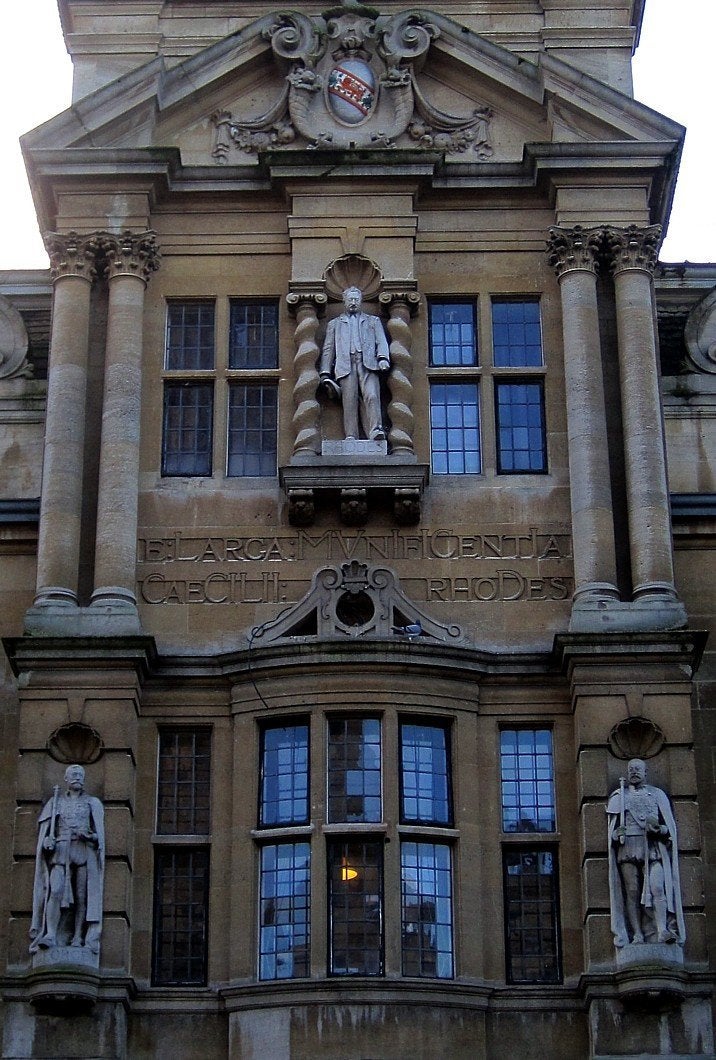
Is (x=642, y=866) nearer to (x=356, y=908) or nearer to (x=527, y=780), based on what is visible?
(x=527, y=780)

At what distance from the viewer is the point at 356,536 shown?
1091 inches

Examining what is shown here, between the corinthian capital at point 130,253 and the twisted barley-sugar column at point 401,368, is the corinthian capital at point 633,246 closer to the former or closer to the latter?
the twisted barley-sugar column at point 401,368

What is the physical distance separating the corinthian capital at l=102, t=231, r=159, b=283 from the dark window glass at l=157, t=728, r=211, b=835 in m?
5.97

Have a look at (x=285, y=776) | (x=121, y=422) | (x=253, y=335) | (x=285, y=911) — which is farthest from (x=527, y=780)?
(x=253, y=335)

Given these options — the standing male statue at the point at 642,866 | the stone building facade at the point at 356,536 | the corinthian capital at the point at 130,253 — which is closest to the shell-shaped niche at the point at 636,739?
the stone building facade at the point at 356,536

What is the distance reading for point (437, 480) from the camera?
28.1 meters

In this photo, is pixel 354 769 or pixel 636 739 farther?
pixel 354 769

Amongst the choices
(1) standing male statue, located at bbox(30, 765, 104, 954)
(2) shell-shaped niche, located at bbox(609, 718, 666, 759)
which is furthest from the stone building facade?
(1) standing male statue, located at bbox(30, 765, 104, 954)

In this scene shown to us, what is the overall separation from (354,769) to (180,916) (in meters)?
2.56

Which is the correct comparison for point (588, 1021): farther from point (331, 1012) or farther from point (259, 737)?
point (259, 737)

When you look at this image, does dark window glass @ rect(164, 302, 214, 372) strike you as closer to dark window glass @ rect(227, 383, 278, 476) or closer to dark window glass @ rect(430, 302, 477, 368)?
dark window glass @ rect(227, 383, 278, 476)

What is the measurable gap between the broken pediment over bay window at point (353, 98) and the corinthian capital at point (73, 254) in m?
2.28

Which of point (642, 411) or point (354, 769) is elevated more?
point (642, 411)

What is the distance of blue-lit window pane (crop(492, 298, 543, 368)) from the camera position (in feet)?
95.0
